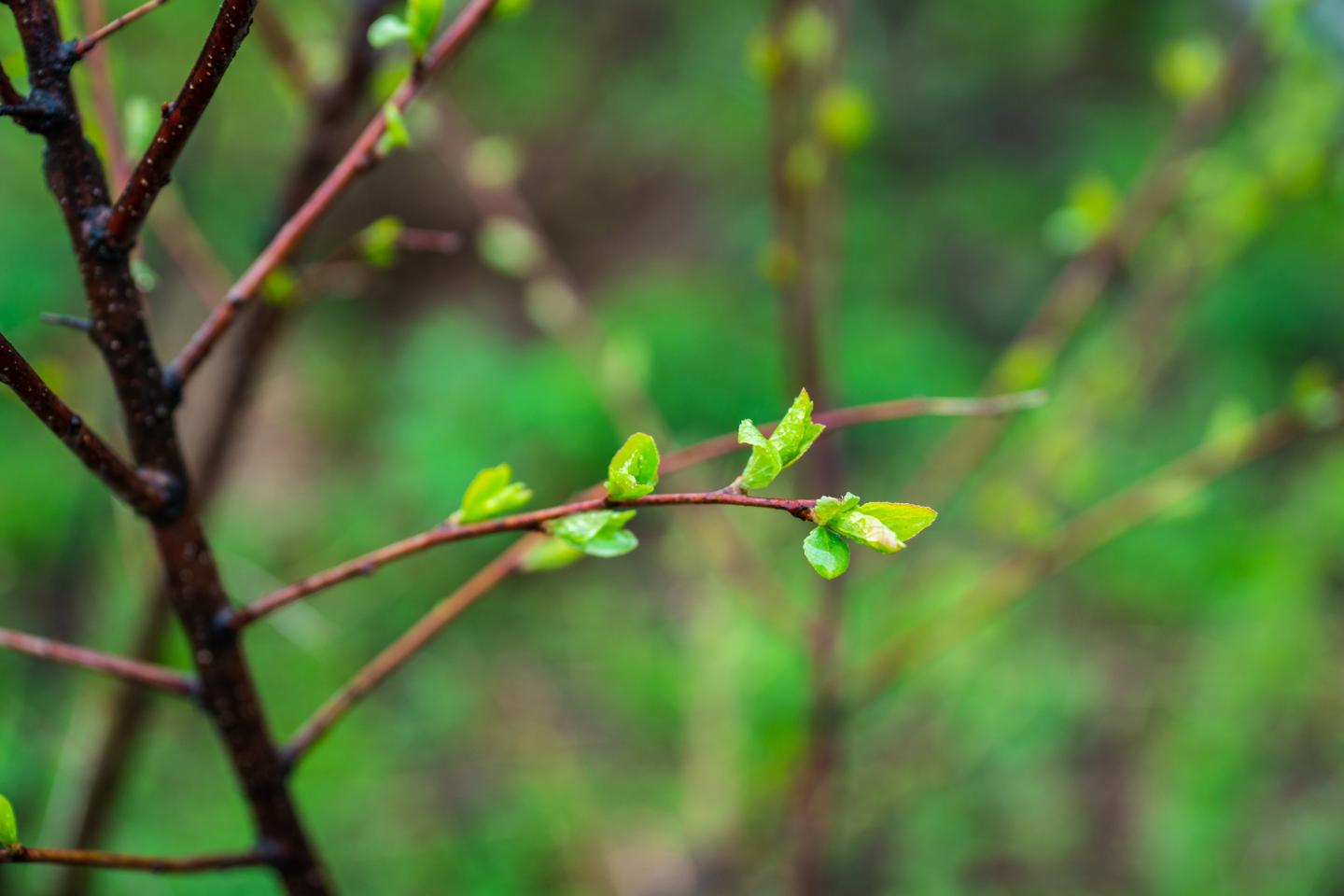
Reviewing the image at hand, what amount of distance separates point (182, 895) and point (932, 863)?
121cm

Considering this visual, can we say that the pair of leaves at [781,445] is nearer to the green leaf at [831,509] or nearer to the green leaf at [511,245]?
the green leaf at [831,509]

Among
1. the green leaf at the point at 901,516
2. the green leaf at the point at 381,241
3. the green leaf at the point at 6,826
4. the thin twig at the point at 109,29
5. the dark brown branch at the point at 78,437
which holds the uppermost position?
the green leaf at the point at 381,241

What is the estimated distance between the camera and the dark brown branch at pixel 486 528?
0.33 m

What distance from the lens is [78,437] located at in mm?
367

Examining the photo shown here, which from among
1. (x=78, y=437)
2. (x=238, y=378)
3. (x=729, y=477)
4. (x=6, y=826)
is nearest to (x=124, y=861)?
(x=6, y=826)

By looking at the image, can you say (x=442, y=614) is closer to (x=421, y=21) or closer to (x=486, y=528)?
(x=486, y=528)

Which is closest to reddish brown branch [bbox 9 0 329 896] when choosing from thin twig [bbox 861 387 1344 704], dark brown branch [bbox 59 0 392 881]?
dark brown branch [bbox 59 0 392 881]

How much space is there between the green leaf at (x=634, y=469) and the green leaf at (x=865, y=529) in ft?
0.21

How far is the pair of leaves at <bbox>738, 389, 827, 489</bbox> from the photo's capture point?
1.10ft

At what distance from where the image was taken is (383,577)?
268cm

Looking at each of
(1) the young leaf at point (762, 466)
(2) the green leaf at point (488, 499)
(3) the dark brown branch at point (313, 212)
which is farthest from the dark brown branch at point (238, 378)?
(1) the young leaf at point (762, 466)

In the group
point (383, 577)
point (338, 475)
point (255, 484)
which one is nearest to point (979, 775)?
point (383, 577)

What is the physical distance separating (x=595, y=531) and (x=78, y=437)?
19cm

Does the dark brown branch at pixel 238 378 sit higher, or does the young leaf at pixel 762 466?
the dark brown branch at pixel 238 378
